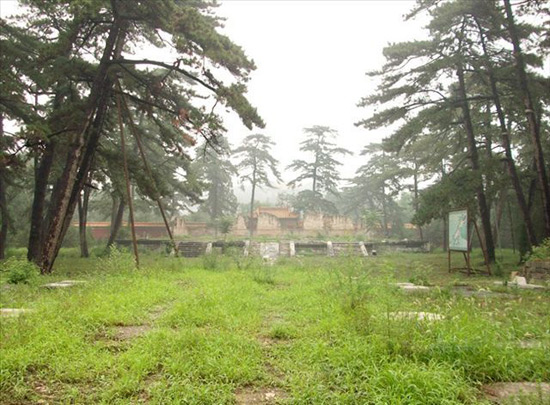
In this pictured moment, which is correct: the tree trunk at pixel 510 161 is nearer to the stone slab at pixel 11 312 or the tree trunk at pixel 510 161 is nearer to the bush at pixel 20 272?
the stone slab at pixel 11 312

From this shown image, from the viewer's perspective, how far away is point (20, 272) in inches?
329

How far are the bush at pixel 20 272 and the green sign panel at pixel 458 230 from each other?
12983 millimetres

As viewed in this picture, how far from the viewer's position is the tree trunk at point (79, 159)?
1063 centimetres

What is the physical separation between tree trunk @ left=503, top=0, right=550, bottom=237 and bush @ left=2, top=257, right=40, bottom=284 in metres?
15.9

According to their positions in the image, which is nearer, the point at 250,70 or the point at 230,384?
the point at 230,384

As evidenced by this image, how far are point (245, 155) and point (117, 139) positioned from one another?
28.8 m

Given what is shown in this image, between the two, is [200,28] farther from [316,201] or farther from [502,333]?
[316,201]

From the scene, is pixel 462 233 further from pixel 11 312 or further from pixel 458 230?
pixel 11 312

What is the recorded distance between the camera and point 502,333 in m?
3.96

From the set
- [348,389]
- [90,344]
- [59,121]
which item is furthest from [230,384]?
[59,121]

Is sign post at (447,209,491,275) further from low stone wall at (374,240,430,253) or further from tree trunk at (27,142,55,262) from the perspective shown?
low stone wall at (374,240,430,253)

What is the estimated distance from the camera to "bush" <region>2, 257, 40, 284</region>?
27.0 ft

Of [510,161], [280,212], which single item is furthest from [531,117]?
[280,212]

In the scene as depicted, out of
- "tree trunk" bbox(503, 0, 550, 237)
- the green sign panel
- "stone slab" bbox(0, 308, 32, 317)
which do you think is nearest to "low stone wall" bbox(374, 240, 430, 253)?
the green sign panel
